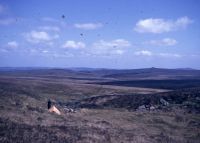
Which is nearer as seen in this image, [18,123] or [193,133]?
[18,123]

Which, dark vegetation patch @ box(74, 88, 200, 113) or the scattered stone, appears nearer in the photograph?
dark vegetation patch @ box(74, 88, 200, 113)

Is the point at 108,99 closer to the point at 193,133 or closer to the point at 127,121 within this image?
the point at 127,121

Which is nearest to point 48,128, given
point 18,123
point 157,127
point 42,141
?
point 18,123

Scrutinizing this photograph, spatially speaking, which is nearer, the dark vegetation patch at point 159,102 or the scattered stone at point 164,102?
the dark vegetation patch at point 159,102

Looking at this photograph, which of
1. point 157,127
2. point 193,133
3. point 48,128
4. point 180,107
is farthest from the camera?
point 180,107

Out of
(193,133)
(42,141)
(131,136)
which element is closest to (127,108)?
(193,133)

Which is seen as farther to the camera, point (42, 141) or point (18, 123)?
point (18, 123)

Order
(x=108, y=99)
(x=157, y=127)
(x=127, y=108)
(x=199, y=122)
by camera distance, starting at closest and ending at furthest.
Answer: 1. (x=157, y=127)
2. (x=199, y=122)
3. (x=127, y=108)
4. (x=108, y=99)

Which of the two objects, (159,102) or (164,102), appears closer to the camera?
(164,102)

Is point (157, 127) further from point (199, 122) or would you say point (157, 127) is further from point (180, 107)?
point (180, 107)
